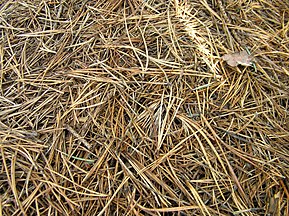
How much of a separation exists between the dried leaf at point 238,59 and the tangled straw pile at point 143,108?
2 centimetres

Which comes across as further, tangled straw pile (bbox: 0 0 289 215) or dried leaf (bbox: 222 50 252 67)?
dried leaf (bbox: 222 50 252 67)

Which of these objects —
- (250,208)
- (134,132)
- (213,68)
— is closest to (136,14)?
(213,68)

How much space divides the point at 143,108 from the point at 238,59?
427 millimetres

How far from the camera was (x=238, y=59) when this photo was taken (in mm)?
1288

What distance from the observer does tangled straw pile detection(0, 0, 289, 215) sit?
3.48 ft

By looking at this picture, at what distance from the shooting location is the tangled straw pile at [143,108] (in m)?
1.06

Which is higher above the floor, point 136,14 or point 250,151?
point 136,14

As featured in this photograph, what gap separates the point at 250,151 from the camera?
114cm

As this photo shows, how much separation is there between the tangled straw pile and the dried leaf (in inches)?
0.8

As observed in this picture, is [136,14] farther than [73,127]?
Yes

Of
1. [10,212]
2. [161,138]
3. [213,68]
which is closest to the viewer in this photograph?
[10,212]

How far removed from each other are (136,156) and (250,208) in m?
0.40

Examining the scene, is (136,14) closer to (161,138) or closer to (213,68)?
(213,68)

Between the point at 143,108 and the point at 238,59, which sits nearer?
the point at 143,108
